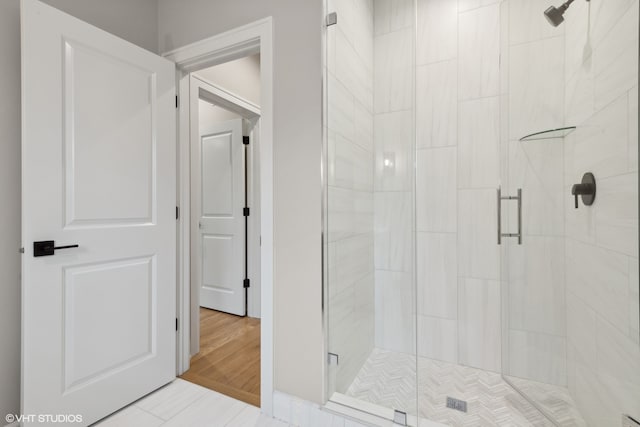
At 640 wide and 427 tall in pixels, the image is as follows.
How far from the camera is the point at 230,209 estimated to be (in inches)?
119

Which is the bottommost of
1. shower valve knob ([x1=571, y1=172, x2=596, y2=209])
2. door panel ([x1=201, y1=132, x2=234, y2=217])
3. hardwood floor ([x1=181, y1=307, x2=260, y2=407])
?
hardwood floor ([x1=181, y1=307, x2=260, y2=407])

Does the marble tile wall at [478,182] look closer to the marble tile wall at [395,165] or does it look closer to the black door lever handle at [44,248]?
the marble tile wall at [395,165]

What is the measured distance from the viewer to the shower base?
141cm

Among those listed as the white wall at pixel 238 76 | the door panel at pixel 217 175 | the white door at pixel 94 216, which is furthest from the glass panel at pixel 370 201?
the door panel at pixel 217 175

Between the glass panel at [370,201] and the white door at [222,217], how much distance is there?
65.0 inches

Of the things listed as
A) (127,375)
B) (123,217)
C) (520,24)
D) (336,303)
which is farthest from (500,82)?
(127,375)

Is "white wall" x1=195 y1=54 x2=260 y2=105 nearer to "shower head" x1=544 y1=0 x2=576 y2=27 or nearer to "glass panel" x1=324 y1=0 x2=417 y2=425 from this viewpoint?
"glass panel" x1=324 y1=0 x2=417 y2=425

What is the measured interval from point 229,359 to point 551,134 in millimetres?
2570

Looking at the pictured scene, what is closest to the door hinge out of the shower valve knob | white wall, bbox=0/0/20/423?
the shower valve knob

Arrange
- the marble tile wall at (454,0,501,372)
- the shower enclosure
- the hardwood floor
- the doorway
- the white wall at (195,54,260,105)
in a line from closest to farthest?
the shower enclosure
the hardwood floor
the marble tile wall at (454,0,501,372)
the white wall at (195,54,260,105)
the doorway

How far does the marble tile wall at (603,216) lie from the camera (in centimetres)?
98

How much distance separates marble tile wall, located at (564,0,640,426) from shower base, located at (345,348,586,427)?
149 millimetres

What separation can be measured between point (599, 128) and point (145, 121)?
2.31 metres

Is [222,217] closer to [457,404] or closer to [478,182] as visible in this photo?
[478,182]
